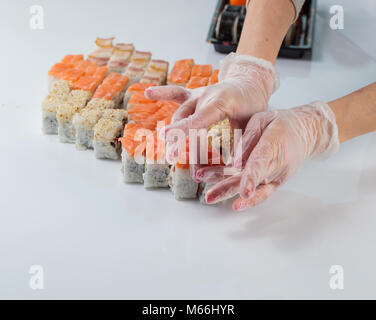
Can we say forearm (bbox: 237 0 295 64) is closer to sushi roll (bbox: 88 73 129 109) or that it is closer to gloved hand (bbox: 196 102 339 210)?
gloved hand (bbox: 196 102 339 210)

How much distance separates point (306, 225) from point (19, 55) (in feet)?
6.75

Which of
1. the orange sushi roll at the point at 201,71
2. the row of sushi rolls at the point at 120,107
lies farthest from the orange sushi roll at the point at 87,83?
the orange sushi roll at the point at 201,71

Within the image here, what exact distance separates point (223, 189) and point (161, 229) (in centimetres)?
33

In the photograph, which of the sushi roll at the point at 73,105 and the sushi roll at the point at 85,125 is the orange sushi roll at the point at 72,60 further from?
the sushi roll at the point at 85,125

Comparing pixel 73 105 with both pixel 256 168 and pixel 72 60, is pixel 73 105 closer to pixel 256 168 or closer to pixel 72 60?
pixel 72 60

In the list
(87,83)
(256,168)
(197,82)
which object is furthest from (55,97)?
(256,168)

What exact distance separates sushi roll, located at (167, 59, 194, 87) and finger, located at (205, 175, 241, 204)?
95 centimetres

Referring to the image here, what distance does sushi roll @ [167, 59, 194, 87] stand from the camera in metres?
2.73

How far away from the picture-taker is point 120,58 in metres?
2.89

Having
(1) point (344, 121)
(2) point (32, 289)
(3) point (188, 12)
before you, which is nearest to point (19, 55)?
(3) point (188, 12)

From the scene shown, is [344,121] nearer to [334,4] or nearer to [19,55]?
[334,4]

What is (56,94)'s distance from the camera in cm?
258

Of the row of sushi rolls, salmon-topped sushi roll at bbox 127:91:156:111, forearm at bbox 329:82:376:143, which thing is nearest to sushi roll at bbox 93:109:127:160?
the row of sushi rolls

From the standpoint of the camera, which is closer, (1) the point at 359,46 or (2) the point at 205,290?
(2) the point at 205,290
